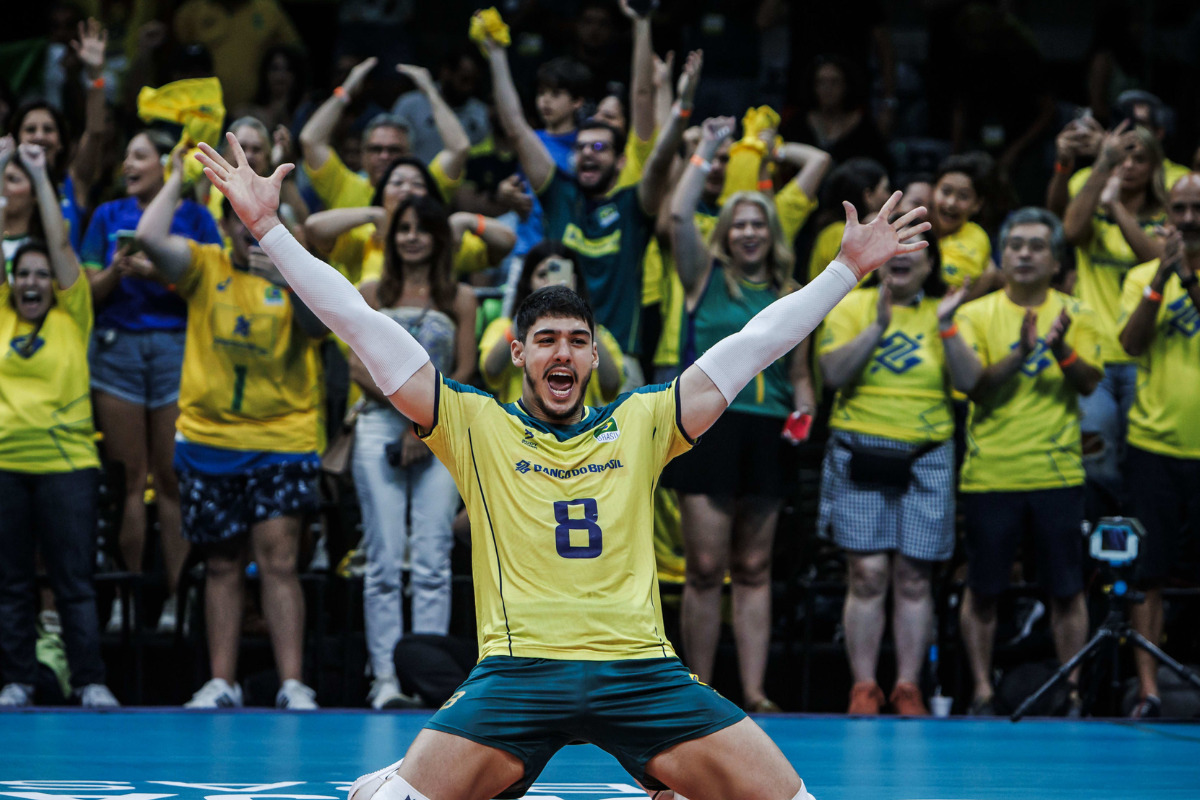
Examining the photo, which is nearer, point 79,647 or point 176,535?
point 79,647

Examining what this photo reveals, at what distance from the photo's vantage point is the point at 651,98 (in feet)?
25.6

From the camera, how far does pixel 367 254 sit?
766cm

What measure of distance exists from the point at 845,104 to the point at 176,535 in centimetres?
473

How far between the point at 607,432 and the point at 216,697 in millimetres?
3479

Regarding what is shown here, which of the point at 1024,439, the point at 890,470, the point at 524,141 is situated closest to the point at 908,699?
the point at 890,470

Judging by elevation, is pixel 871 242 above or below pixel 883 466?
above

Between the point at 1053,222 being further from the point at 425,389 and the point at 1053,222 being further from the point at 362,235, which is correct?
the point at 425,389

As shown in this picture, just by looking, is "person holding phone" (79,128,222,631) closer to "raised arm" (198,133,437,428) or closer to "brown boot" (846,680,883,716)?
"brown boot" (846,680,883,716)

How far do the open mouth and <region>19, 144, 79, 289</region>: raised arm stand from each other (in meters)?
3.85

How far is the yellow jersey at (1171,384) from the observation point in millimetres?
7043

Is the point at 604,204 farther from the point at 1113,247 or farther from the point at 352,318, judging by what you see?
the point at 352,318

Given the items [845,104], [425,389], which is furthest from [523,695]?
[845,104]

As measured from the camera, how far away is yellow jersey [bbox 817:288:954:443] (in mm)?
7004

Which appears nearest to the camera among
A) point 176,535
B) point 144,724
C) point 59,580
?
point 144,724
